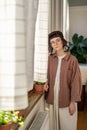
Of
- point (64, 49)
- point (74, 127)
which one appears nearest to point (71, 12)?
point (64, 49)

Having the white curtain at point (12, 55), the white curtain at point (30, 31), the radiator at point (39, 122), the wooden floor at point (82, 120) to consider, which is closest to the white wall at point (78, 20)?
the wooden floor at point (82, 120)

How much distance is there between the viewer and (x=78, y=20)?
550 cm

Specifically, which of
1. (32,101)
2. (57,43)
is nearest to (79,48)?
(57,43)

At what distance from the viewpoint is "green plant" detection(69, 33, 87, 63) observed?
16.2ft

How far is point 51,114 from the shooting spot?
2619mm

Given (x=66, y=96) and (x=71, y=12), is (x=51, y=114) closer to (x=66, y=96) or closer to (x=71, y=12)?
(x=66, y=96)

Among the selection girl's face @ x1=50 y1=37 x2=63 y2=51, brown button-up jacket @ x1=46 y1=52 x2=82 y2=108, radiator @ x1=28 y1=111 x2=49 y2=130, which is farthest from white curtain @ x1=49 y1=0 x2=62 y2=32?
radiator @ x1=28 y1=111 x2=49 y2=130

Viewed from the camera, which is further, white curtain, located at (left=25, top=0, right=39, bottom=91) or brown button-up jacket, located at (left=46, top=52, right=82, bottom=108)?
brown button-up jacket, located at (left=46, top=52, right=82, bottom=108)

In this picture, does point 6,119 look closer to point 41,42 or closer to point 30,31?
point 30,31

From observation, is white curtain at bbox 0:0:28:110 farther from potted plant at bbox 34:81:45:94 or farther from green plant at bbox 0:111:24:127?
potted plant at bbox 34:81:45:94

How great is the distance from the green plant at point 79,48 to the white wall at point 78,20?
1.52 ft

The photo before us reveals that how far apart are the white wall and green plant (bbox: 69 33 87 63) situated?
0.46 metres

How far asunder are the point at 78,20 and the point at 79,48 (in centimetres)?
93

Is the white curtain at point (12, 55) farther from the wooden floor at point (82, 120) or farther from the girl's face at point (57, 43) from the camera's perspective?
the wooden floor at point (82, 120)
